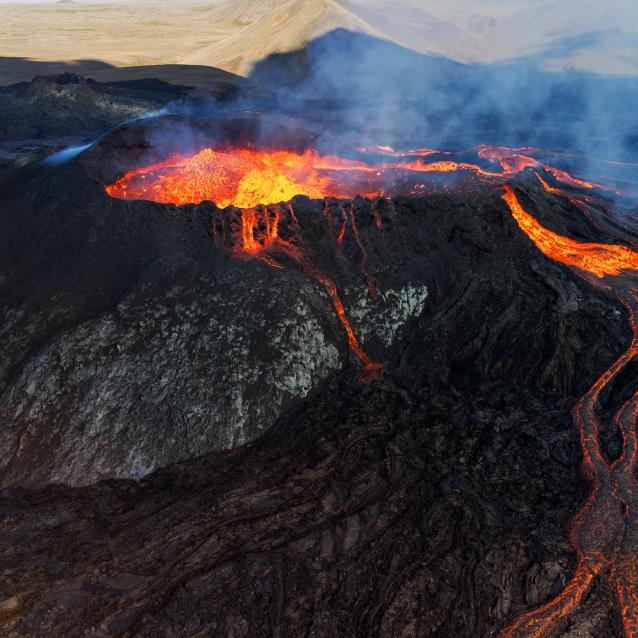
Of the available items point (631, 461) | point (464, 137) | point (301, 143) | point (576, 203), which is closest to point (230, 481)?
point (631, 461)

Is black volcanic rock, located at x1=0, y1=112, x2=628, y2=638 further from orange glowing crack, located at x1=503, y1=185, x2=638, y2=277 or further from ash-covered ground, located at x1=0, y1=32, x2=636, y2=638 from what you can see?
orange glowing crack, located at x1=503, y1=185, x2=638, y2=277

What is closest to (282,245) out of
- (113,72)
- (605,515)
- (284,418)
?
(284,418)

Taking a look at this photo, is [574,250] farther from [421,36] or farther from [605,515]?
[421,36]

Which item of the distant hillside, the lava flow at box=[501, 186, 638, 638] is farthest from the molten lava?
the distant hillside

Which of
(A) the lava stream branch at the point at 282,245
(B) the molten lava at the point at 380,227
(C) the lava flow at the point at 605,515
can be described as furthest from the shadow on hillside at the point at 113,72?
(C) the lava flow at the point at 605,515

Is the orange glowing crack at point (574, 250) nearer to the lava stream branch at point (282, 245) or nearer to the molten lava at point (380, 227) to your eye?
the molten lava at point (380, 227)
